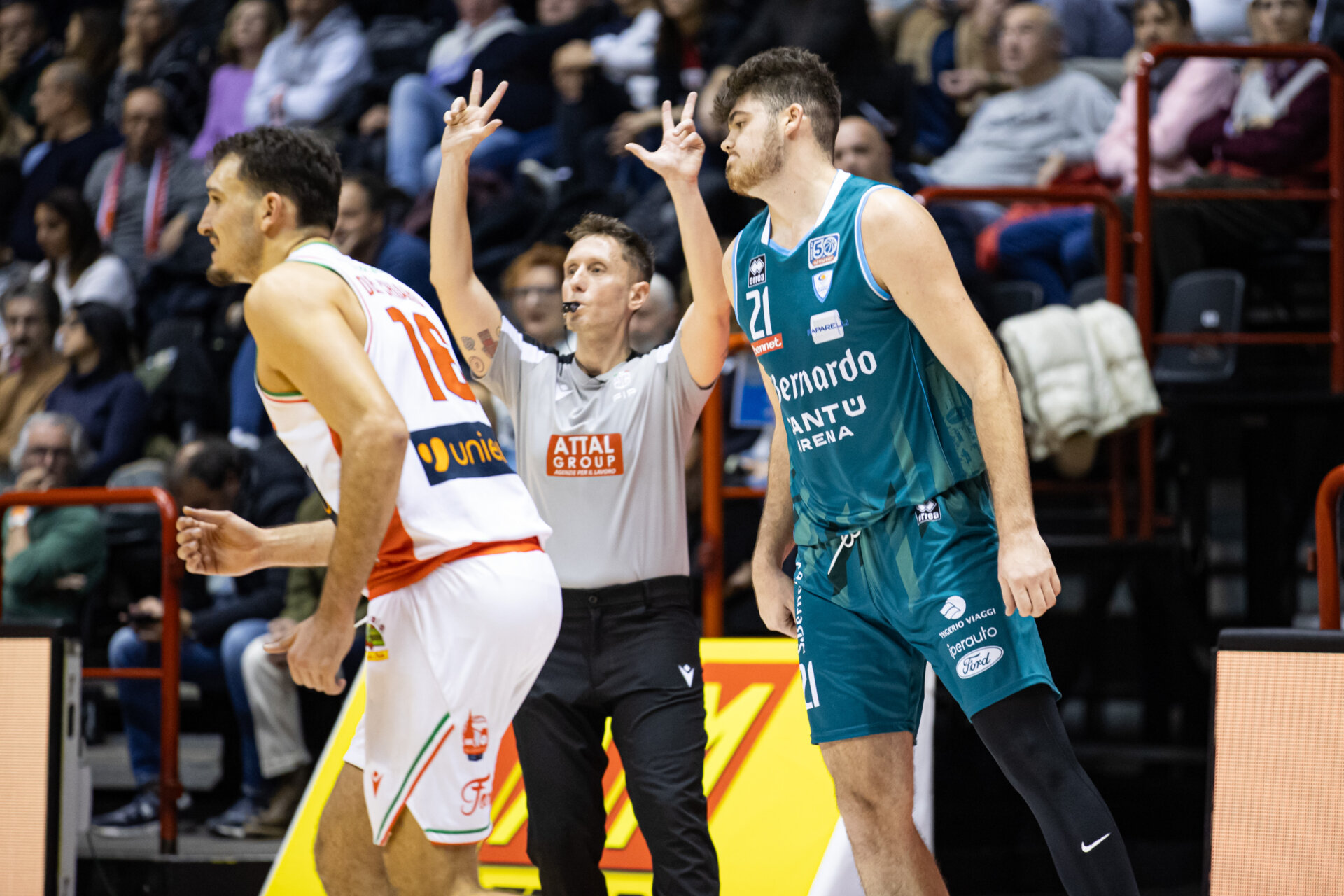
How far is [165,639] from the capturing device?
5.02 meters

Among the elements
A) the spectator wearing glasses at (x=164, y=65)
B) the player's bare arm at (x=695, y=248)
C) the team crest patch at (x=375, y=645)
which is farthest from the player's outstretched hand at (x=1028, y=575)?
the spectator wearing glasses at (x=164, y=65)

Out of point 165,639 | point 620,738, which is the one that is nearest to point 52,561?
point 165,639

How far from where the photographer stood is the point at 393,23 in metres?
9.62

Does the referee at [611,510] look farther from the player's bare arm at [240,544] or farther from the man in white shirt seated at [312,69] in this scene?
the man in white shirt seated at [312,69]

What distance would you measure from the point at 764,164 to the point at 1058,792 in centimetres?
151

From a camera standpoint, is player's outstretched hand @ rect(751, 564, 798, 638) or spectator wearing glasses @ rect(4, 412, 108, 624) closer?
player's outstretched hand @ rect(751, 564, 798, 638)

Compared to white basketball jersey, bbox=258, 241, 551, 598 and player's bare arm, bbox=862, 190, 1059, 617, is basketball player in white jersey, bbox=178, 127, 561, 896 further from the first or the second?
player's bare arm, bbox=862, 190, 1059, 617

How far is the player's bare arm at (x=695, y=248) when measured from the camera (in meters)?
3.48

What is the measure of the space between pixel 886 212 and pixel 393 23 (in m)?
7.51

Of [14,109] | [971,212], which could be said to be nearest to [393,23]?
[14,109]

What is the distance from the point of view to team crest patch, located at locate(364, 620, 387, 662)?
8.90 ft


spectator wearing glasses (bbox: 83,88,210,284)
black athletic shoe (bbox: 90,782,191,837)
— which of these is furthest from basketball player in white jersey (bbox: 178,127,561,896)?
spectator wearing glasses (bbox: 83,88,210,284)

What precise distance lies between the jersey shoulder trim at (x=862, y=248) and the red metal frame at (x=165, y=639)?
9.84 ft

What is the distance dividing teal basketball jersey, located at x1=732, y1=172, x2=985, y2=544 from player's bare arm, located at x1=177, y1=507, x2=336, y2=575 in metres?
1.09
